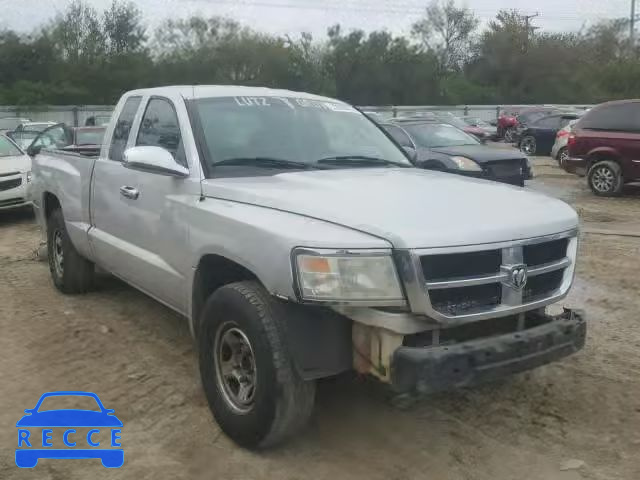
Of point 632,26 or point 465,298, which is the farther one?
point 632,26

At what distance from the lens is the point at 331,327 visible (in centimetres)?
329

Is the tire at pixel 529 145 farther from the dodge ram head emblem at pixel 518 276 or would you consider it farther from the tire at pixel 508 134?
the dodge ram head emblem at pixel 518 276

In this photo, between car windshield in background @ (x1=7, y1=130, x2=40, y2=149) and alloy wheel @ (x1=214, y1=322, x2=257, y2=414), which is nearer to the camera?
alloy wheel @ (x1=214, y1=322, x2=257, y2=414)

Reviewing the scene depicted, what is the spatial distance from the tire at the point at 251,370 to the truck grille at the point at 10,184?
808 centimetres

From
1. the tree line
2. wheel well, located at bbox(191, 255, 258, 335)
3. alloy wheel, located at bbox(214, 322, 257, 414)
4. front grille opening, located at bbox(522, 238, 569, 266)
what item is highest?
the tree line

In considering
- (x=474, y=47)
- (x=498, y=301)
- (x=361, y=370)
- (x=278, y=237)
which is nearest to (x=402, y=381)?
(x=361, y=370)

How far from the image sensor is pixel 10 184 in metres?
10.8

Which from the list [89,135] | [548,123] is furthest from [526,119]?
[89,135]

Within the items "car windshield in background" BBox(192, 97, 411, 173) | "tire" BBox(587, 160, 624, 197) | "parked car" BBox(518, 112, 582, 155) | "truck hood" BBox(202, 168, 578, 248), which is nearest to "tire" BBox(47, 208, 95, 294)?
"car windshield in background" BBox(192, 97, 411, 173)

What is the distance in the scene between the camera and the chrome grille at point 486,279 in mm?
3090

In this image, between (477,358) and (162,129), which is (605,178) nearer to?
(162,129)

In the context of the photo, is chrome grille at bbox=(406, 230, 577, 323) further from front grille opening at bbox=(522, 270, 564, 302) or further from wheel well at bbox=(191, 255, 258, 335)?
wheel well at bbox=(191, 255, 258, 335)

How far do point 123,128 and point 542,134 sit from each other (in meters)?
20.8

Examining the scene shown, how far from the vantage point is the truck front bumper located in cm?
308
